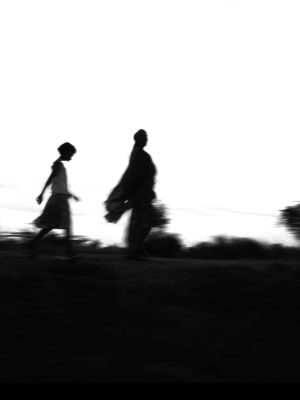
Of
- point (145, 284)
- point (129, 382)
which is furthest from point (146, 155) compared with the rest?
point (129, 382)

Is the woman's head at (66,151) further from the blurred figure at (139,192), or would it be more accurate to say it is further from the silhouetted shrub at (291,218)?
the silhouetted shrub at (291,218)

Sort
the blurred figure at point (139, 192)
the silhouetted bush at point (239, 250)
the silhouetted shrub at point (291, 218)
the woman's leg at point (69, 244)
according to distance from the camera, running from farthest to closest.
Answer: the silhouetted shrub at point (291, 218) → the silhouetted bush at point (239, 250) → the blurred figure at point (139, 192) → the woman's leg at point (69, 244)

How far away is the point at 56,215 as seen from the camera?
479 inches

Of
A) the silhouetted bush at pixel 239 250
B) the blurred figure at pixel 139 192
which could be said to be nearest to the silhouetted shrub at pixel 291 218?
the silhouetted bush at pixel 239 250

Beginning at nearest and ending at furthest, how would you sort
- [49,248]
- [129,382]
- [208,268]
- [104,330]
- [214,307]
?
[129,382] < [104,330] < [214,307] < [208,268] < [49,248]

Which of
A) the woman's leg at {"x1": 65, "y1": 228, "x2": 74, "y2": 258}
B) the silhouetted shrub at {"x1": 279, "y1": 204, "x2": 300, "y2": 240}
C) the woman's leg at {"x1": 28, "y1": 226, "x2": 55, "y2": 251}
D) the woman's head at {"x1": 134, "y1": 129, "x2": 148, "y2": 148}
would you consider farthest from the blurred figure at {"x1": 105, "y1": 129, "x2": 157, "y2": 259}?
the silhouetted shrub at {"x1": 279, "y1": 204, "x2": 300, "y2": 240}

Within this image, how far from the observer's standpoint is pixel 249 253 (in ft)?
62.1

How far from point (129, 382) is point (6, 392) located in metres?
1.12

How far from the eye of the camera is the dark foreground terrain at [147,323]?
7.55 metres

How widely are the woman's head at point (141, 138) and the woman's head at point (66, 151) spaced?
1.19 metres

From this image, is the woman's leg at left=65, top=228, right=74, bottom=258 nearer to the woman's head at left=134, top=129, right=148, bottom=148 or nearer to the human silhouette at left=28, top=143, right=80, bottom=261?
the human silhouette at left=28, top=143, right=80, bottom=261

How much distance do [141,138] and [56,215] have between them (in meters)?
1.96

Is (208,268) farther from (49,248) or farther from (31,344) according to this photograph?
(49,248)

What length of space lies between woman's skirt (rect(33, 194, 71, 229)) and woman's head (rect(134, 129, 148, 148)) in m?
1.60
